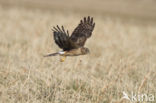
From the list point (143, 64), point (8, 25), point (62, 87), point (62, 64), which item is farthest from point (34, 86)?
point (8, 25)

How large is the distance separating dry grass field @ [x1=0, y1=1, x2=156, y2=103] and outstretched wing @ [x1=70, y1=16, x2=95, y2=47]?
575 millimetres

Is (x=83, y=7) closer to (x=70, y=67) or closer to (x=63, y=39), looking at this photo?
(x=70, y=67)

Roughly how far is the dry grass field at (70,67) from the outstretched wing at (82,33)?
57 cm

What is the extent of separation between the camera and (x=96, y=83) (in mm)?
5109

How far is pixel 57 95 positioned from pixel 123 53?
4.52m

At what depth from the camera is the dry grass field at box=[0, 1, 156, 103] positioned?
441cm

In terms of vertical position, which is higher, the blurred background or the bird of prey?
the blurred background

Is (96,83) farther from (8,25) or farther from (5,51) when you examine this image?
(8,25)

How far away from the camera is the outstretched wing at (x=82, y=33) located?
5.17 m

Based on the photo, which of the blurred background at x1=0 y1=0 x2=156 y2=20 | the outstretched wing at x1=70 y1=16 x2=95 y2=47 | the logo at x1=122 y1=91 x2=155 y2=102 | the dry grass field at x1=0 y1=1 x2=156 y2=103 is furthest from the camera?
the blurred background at x1=0 y1=0 x2=156 y2=20

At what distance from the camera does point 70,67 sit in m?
6.04

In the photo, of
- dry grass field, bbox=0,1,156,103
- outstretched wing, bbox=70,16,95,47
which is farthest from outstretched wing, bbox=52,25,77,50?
dry grass field, bbox=0,1,156,103

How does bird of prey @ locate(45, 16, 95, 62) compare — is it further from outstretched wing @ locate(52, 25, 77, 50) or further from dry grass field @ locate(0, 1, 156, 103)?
dry grass field @ locate(0, 1, 156, 103)

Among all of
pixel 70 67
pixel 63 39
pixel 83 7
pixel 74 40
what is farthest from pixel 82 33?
pixel 83 7
